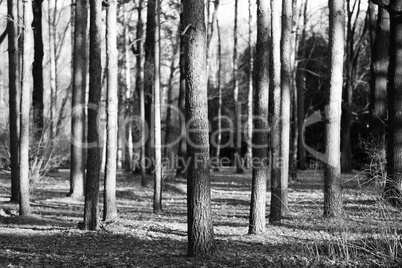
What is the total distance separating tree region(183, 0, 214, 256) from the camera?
874 cm

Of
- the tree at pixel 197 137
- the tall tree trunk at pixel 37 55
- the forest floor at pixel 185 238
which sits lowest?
the forest floor at pixel 185 238

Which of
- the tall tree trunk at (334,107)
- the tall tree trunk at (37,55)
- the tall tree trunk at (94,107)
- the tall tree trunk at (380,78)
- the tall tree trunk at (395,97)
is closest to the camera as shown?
the tall tree trunk at (94,107)

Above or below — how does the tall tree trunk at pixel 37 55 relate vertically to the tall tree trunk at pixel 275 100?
above

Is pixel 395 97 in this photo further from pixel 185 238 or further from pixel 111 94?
pixel 111 94

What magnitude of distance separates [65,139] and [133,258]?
11.9 meters

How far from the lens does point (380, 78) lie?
19422 millimetres

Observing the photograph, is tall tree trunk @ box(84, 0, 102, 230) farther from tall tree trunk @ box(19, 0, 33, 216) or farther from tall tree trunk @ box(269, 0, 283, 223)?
tall tree trunk @ box(269, 0, 283, 223)

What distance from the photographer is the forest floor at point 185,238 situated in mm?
8211

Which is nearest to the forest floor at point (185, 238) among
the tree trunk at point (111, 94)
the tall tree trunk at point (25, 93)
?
the tall tree trunk at point (25, 93)

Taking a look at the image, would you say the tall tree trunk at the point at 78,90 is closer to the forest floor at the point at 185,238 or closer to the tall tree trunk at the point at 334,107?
the forest floor at the point at 185,238

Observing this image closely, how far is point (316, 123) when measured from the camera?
37.8m

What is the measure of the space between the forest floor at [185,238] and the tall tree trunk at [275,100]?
0.45m

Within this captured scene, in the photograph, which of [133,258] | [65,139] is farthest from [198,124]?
[65,139]

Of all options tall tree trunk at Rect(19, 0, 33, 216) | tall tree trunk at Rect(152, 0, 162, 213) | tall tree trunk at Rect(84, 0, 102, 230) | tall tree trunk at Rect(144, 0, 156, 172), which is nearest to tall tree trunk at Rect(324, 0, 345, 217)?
tall tree trunk at Rect(152, 0, 162, 213)
